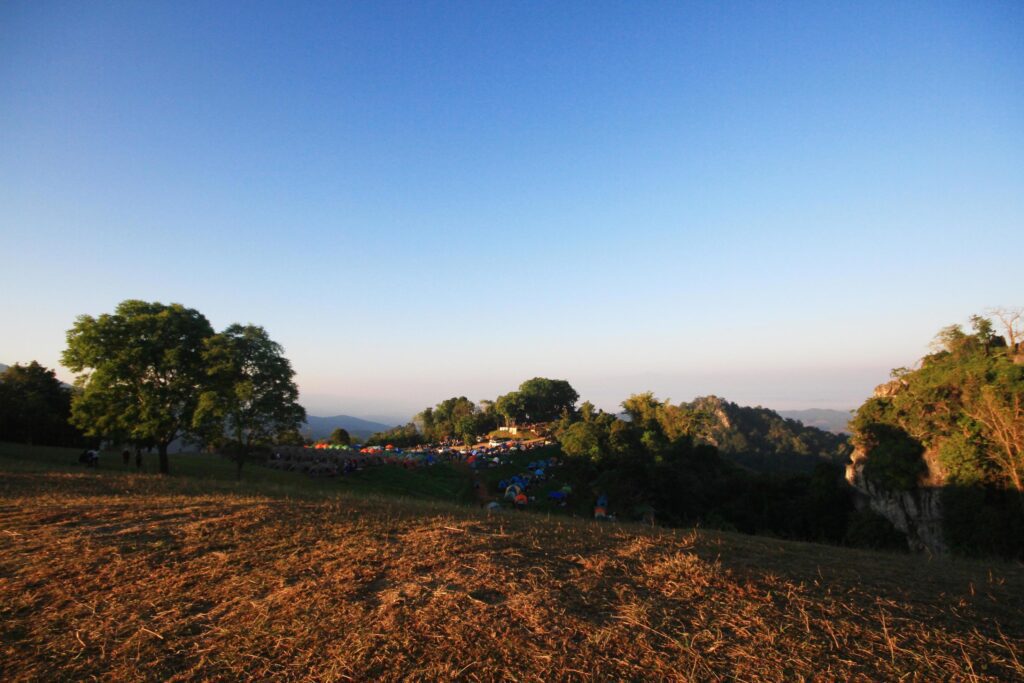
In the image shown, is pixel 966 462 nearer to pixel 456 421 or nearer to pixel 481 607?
pixel 481 607

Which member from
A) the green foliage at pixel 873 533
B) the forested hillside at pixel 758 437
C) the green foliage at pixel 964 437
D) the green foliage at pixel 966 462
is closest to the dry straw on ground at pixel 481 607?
the green foliage at pixel 964 437

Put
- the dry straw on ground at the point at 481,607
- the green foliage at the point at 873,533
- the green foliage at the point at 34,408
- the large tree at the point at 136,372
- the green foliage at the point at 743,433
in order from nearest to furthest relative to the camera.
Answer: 1. the dry straw on ground at the point at 481,607
2. the large tree at the point at 136,372
3. the green foliage at the point at 873,533
4. the green foliage at the point at 34,408
5. the green foliage at the point at 743,433

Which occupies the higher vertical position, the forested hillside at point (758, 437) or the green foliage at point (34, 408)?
the green foliage at point (34, 408)

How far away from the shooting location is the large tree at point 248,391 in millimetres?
25562

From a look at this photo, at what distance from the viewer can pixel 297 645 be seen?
14.9 ft

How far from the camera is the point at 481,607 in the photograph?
5238 millimetres

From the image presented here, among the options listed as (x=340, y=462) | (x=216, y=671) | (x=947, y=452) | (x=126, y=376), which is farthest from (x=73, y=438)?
(x=947, y=452)

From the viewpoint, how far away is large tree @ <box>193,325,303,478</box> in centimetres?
2556

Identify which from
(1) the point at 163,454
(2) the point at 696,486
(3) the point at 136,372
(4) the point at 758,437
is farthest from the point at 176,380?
(4) the point at 758,437

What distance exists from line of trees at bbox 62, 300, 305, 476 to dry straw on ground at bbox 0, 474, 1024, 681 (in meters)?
18.2

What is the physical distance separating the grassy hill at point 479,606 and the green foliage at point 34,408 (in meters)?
50.1

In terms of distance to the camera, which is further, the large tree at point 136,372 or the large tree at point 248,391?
the large tree at point 248,391

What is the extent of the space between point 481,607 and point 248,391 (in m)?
25.8

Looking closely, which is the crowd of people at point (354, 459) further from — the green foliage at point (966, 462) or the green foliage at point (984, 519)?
the green foliage at point (966, 462)
